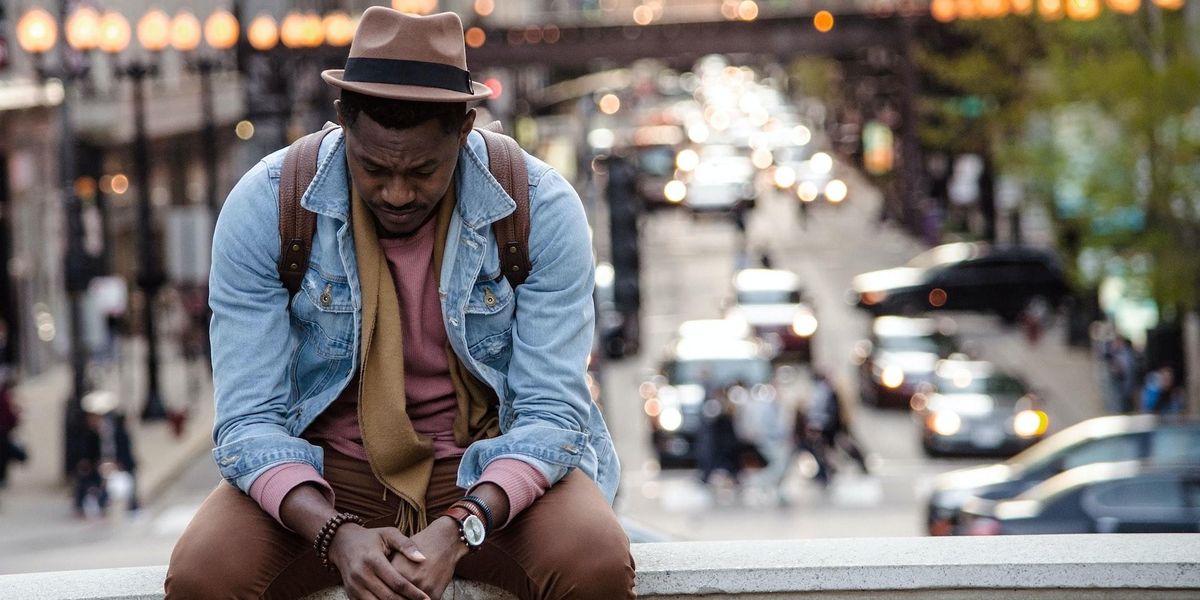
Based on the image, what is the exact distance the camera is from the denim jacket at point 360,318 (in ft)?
13.6

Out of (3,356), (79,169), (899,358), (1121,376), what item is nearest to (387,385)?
(1121,376)

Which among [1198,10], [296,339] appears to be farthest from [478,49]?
[296,339]

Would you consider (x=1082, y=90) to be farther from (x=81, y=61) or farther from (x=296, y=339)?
(x=296, y=339)

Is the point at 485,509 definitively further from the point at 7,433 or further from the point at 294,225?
the point at 7,433

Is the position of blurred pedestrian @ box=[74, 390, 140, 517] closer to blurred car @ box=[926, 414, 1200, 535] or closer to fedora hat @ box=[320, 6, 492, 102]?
blurred car @ box=[926, 414, 1200, 535]

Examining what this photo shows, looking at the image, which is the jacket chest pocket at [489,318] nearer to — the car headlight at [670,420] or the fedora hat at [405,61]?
the fedora hat at [405,61]

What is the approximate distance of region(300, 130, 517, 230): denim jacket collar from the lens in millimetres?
4195

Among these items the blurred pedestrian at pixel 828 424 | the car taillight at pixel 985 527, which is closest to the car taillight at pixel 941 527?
the car taillight at pixel 985 527

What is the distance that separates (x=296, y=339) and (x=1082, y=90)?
2456cm

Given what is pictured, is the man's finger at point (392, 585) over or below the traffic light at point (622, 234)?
over

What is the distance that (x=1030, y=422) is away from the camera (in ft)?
86.2

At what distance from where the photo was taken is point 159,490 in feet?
82.0

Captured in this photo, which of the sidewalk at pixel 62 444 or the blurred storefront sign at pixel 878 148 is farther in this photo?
the blurred storefront sign at pixel 878 148

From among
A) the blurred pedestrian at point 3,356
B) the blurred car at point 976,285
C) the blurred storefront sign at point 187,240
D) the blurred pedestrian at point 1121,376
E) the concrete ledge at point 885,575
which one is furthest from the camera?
the blurred car at point 976,285
